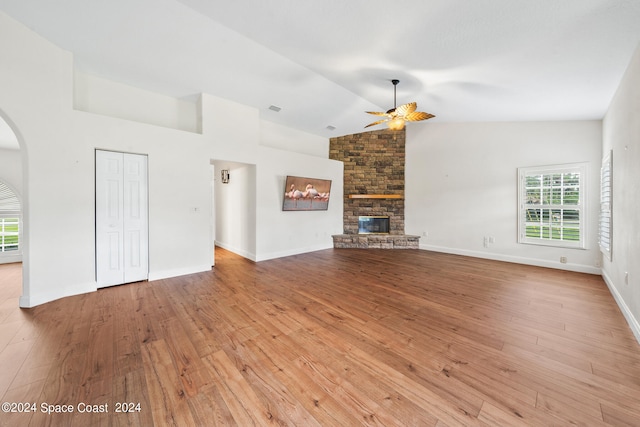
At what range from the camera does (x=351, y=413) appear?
1.43 metres

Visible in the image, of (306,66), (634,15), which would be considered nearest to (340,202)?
(306,66)

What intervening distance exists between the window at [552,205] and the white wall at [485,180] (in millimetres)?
112

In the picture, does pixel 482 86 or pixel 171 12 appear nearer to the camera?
pixel 171 12

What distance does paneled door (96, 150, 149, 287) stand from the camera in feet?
11.4

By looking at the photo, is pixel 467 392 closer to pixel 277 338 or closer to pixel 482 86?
pixel 277 338

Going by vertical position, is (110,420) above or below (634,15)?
below

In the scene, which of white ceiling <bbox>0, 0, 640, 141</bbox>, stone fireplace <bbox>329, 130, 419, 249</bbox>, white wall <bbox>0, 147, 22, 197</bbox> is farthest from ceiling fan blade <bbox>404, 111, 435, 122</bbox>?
white wall <bbox>0, 147, 22, 197</bbox>

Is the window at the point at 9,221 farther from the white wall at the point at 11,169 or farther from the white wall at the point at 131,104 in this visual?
the white wall at the point at 131,104

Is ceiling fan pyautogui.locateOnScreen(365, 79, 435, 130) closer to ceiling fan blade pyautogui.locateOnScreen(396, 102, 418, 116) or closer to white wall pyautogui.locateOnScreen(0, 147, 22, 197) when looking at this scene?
ceiling fan blade pyautogui.locateOnScreen(396, 102, 418, 116)

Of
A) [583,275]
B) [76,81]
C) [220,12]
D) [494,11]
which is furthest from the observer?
[583,275]

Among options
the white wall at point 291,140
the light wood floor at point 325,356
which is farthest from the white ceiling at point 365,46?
the light wood floor at point 325,356

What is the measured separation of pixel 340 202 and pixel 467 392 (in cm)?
567

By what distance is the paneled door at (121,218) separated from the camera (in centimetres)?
348

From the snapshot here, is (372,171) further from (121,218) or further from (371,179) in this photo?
(121,218)
